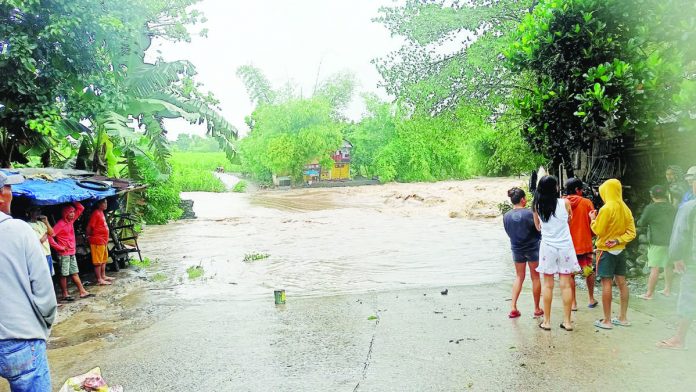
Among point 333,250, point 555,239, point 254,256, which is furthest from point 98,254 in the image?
point 555,239

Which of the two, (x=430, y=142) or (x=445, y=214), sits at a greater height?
(x=430, y=142)

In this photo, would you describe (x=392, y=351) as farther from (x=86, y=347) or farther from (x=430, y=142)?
(x=430, y=142)

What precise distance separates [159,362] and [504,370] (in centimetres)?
355

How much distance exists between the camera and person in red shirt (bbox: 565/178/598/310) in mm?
6938

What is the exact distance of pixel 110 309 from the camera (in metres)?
8.73

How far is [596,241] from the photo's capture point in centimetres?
649

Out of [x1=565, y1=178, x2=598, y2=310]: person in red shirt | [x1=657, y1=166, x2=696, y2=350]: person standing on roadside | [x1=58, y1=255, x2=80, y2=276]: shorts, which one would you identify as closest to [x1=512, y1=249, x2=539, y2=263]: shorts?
[x1=565, y1=178, x2=598, y2=310]: person in red shirt

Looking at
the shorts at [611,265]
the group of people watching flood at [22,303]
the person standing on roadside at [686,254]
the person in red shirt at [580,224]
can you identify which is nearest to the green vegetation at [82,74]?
the group of people watching flood at [22,303]

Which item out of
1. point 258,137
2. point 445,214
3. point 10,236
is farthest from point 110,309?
point 258,137

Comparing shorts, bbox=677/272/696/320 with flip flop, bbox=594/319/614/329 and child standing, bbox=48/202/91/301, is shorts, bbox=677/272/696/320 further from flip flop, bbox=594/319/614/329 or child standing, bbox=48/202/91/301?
child standing, bbox=48/202/91/301

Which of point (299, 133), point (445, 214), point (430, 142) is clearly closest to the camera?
point (430, 142)

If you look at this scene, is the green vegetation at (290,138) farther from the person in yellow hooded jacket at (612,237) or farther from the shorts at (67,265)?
the person in yellow hooded jacket at (612,237)

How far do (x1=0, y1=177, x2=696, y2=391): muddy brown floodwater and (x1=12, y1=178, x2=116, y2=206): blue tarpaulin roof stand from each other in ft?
5.74

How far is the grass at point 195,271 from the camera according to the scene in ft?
38.0
